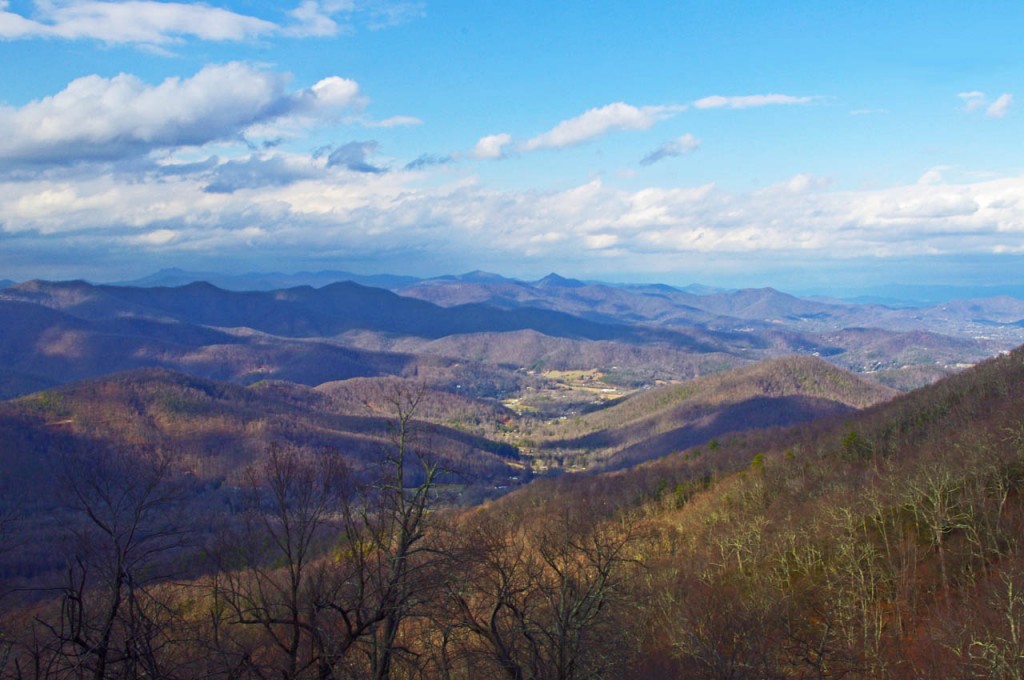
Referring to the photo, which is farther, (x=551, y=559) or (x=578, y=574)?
(x=578, y=574)

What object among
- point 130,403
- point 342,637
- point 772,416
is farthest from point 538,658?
point 772,416

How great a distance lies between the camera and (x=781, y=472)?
66.2 metres

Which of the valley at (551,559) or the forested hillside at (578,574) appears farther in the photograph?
the valley at (551,559)

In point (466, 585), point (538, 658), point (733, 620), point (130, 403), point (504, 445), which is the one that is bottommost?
point (504, 445)

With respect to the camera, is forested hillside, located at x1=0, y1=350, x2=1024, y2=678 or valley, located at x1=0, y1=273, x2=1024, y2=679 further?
valley, located at x1=0, y1=273, x2=1024, y2=679

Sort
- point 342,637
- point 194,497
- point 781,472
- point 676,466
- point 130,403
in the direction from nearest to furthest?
point 342,637, point 781,472, point 676,466, point 194,497, point 130,403

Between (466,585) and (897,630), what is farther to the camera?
(897,630)

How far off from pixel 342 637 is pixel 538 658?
4730 mm

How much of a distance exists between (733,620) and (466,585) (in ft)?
45.4

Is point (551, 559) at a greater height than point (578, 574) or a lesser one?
greater

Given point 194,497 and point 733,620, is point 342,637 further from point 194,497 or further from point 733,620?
point 194,497

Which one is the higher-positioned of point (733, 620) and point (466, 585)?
point (466, 585)

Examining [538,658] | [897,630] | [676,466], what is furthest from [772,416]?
[538,658]

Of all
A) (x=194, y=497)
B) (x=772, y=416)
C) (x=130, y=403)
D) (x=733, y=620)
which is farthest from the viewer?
(x=772, y=416)
